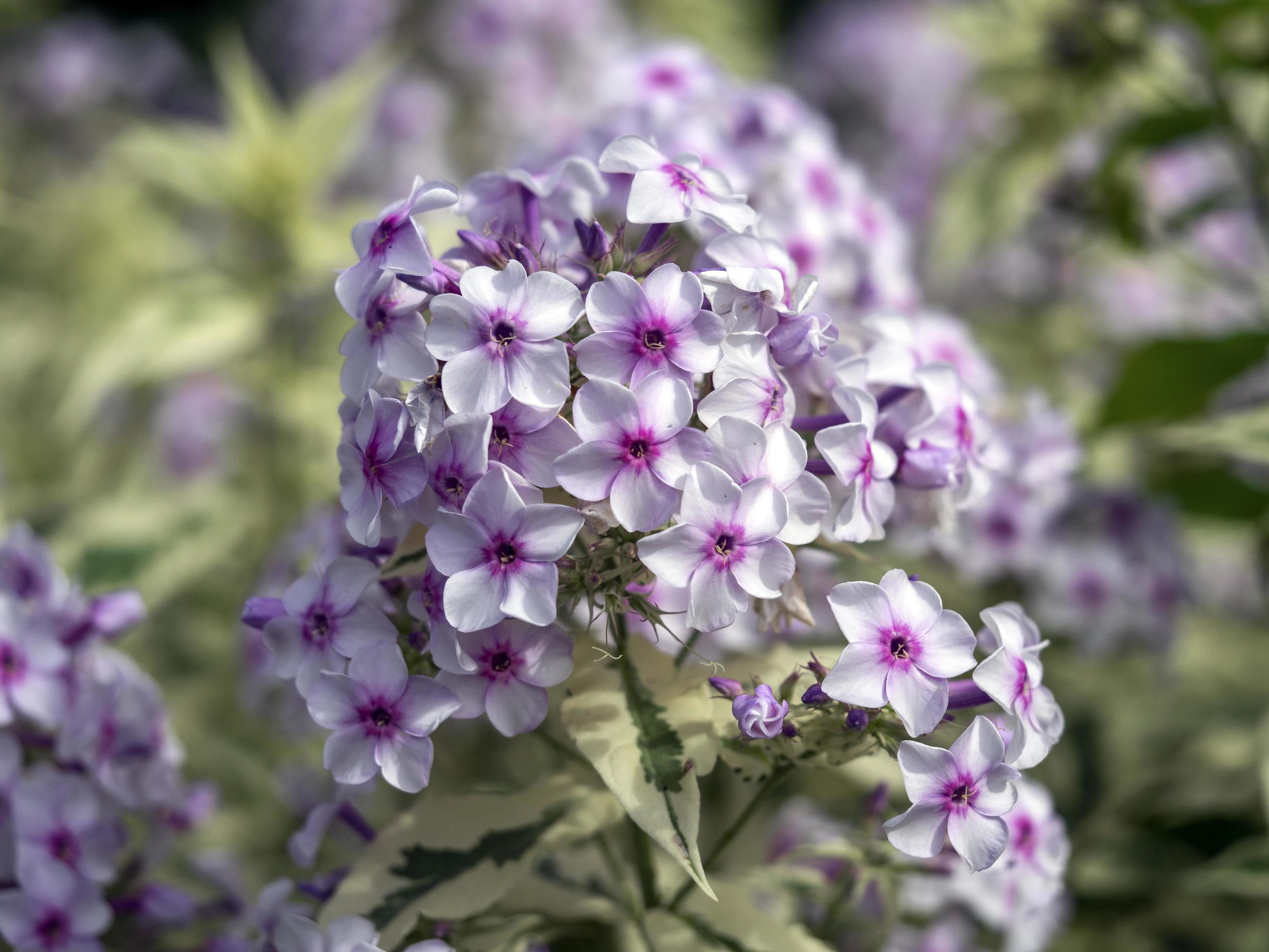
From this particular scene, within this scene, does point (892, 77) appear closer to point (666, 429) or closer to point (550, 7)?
point (550, 7)

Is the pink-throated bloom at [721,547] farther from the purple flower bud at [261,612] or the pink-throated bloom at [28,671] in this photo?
the pink-throated bloom at [28,671]

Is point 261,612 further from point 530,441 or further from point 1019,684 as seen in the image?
point 1019,684

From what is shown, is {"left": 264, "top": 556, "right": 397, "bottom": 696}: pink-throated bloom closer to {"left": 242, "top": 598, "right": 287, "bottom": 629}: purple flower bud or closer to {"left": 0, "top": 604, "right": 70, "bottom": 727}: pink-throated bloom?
{"left": 242, "top": 598, "right": 287, "bottom": 629}: purple flower bud

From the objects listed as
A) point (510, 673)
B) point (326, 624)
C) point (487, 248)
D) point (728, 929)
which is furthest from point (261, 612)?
point (728, 929)

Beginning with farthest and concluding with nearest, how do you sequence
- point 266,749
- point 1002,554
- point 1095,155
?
point 1095,155 → point 266,749 → point 1002,554

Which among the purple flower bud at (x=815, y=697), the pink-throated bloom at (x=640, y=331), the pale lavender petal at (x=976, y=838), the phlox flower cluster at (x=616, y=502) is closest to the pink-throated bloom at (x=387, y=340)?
the phlox flower cluster at (x=616, y=502)

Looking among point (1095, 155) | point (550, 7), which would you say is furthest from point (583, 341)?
point (550, 7)

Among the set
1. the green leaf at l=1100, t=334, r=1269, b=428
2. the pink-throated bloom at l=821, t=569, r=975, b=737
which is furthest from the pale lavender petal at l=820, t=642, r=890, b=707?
the green leaf at l=1100, t=334, r=1269, b=428
